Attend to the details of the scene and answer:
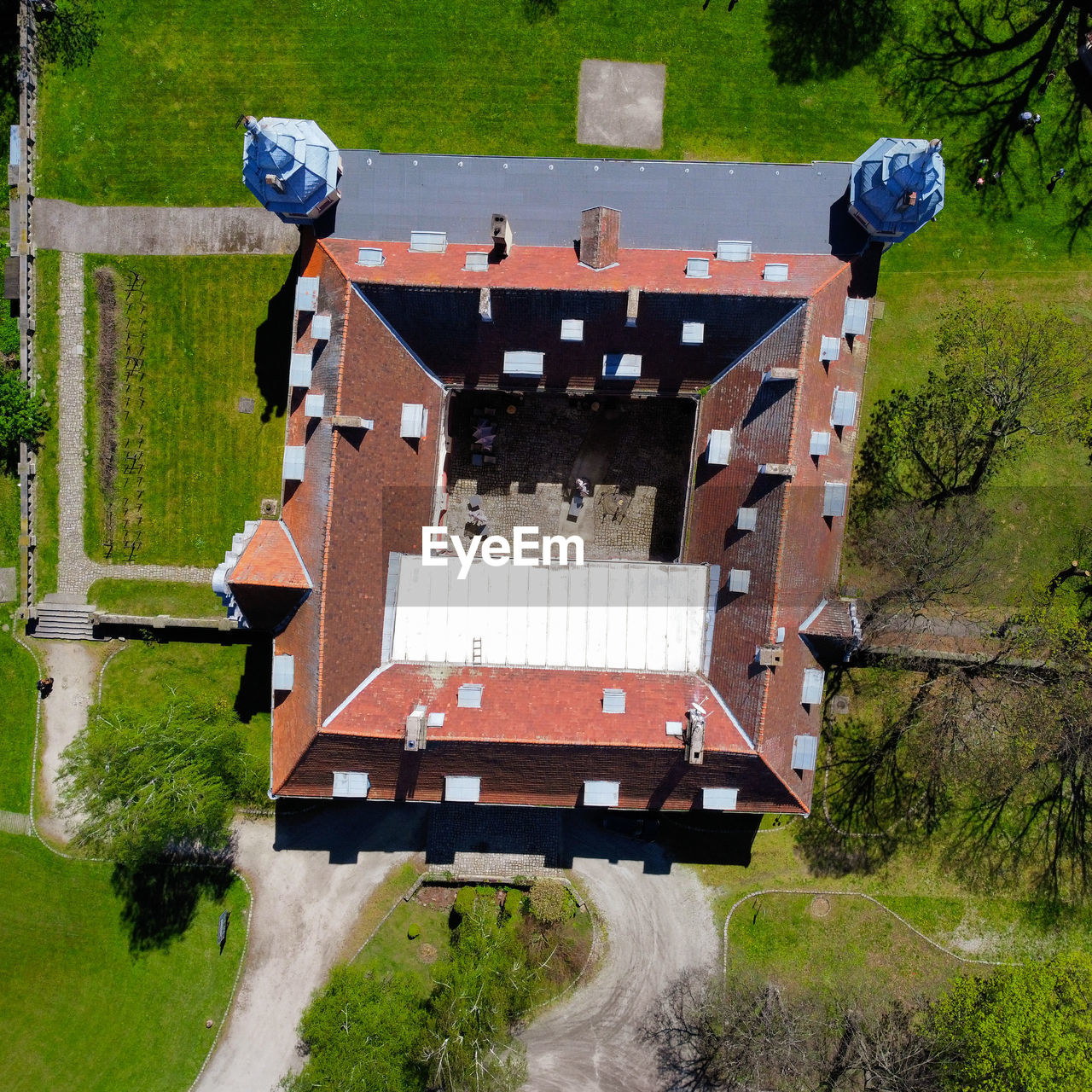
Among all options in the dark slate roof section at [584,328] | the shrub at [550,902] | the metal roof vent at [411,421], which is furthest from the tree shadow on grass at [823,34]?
the shrub at [550,902]

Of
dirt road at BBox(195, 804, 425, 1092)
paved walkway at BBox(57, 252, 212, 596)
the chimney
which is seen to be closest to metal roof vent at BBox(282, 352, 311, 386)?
the chimney

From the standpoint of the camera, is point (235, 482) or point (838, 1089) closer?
point (838, 1089)

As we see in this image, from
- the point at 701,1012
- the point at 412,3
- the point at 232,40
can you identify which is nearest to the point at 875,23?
the point at 412,3

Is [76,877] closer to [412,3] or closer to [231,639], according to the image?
[231,639]

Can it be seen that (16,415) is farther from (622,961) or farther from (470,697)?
(622,961)

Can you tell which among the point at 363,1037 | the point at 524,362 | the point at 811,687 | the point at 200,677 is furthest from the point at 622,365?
the point at 363,1037

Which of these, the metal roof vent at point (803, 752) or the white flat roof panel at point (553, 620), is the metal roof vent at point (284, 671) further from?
the metal roof vent at point (803, 752)

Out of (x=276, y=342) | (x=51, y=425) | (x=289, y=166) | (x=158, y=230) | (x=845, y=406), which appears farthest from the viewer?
(x=51, y=425)

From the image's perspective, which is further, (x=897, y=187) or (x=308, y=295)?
(x=308, y=295)
